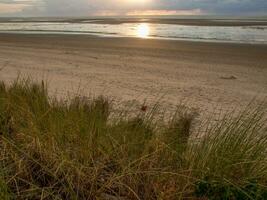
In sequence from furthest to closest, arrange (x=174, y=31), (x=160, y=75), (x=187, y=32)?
(x=174, y=31)
(x=187, y=32)
(x=160, y=75)

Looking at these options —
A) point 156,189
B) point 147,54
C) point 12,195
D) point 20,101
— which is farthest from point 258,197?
point 147,54

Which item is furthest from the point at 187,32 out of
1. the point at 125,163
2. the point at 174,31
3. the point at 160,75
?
the point at 125,163

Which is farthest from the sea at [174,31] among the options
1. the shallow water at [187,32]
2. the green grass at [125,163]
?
the green grass at [125,163]

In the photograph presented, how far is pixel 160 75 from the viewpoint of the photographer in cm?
1184

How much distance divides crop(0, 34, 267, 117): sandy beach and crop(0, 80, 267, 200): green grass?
85.8 inches

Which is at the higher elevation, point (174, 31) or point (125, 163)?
point (125, 163)

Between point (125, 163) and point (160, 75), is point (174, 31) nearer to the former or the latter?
point (160, 75)

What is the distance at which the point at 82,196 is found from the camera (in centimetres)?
310

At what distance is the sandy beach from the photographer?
8758mm

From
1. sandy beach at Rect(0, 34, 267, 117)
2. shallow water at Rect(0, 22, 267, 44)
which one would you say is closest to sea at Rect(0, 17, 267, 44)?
shallow water at Rect(0, 22, 267, 44)

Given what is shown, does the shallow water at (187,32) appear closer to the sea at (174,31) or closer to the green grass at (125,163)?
the sea at (174,31)

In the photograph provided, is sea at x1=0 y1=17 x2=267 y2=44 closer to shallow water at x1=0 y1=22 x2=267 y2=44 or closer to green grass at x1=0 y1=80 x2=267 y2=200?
shallow water at x1=0 y1=22 x2=267 y2=44

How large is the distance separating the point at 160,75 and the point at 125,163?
865 cm

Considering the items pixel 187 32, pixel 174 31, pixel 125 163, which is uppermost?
pixel 125 163
